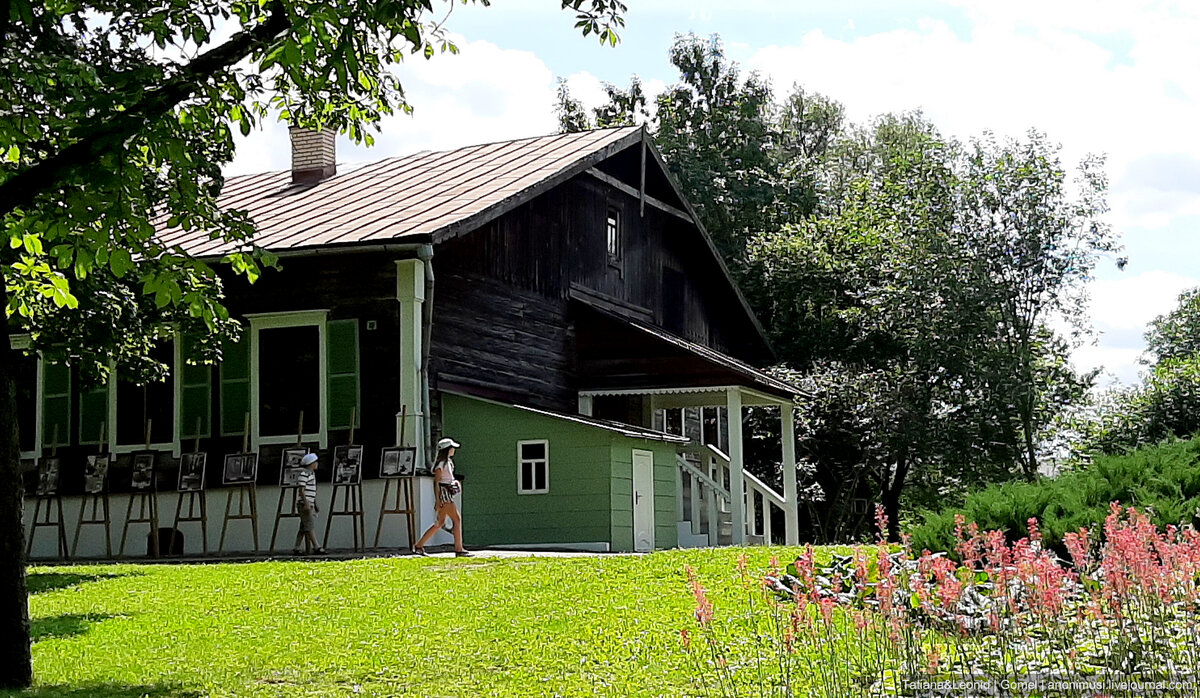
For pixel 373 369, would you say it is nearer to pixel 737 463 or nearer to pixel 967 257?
pixel 737 463

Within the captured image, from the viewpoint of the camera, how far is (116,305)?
15555 millimetres

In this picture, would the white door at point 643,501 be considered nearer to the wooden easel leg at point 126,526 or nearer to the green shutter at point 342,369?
the green shutter at point 342,369

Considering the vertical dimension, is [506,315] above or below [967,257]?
below

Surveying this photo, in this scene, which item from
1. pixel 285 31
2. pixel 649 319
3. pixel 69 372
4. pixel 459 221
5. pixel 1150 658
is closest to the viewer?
pixel 1150 658

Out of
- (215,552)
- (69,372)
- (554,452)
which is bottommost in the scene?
(215,552)

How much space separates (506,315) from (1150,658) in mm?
16968

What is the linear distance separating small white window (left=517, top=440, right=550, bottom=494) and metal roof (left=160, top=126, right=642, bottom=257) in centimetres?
326

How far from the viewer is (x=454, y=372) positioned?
21641 millimetres

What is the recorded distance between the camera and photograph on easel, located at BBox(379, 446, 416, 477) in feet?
65.8

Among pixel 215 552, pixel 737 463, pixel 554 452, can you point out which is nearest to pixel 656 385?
pixel 737 463

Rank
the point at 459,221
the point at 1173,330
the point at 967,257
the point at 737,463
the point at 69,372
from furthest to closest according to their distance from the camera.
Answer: the point at 1173,330, the point at 967,257, the point at 737,463, the point at 69,372, the point at 459,221

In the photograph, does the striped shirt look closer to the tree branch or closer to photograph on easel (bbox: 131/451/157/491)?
photograph on easel (bbox: 131/451/157/491)
